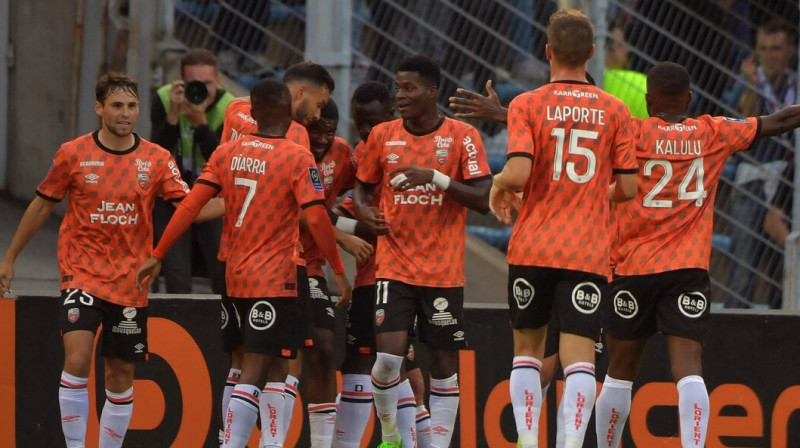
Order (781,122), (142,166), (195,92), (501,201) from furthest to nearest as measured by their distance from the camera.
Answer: (195,92), (142,166), (781,122), (501,201)

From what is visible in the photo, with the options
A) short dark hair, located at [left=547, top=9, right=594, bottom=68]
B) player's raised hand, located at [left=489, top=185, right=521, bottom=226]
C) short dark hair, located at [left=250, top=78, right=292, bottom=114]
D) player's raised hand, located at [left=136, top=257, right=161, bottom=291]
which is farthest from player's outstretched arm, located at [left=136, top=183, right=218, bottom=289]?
short dark hair, located at [left=547, top=9, right=594, bottom=68]

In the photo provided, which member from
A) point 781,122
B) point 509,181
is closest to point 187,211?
point 509,181

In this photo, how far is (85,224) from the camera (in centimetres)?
900

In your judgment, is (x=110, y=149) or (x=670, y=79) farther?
(x=110, y=149)

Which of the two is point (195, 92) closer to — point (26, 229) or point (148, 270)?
point (26, 229)

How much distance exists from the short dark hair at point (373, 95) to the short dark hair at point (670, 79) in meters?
1.98

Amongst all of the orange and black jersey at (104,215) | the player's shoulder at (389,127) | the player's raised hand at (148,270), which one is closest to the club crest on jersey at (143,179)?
the orange and black jersey at (104,215)

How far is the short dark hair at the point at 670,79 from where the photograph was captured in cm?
820

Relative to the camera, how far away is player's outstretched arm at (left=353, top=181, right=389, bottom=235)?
347 inches

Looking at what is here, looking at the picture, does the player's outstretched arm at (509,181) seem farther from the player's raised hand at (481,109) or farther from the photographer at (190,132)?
the photographer at (190,132)

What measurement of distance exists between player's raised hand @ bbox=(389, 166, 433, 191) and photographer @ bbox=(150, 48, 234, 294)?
2850mm

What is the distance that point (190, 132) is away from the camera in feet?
36.9

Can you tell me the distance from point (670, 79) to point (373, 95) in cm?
211

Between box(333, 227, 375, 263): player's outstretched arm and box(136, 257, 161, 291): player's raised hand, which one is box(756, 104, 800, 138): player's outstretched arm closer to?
box(333, 227, 375, 263): player's outstretched arm
